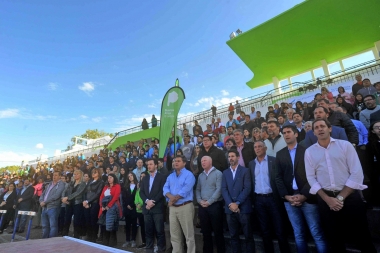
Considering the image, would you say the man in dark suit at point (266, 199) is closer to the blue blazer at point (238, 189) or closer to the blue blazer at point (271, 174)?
the blue blazer at point (271, 174)

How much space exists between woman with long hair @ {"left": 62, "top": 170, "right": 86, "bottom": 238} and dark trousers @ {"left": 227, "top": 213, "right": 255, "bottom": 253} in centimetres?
398

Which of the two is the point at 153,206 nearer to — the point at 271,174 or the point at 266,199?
the point at 266,199

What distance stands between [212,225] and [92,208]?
10.6 feet

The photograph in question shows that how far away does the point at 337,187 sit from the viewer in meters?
2.28

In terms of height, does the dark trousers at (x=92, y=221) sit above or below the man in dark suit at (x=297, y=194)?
below

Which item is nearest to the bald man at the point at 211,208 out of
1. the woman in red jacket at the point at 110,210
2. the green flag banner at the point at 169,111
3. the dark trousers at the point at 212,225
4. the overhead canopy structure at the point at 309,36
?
the dark trousers at the point at 212,225

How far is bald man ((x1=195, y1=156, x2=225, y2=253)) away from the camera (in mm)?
3434

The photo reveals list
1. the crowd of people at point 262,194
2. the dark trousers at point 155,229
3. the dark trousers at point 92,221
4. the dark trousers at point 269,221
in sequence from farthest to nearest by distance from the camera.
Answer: the dark trousers at point 92,221 < the dark trousers at point 155,229 < the dark trousers at point 269,221 < the crowd of people at point 262,194

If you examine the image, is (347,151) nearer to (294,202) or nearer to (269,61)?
(294,202)

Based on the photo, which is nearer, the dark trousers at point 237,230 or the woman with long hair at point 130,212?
the dark trousers at point 237,230

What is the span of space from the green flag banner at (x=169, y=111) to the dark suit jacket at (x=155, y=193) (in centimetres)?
155

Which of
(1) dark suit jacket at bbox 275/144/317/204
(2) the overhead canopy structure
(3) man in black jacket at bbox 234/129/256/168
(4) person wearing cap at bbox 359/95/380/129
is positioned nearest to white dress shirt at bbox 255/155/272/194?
(1) dark suit jacket at bbox 275/144/317/204

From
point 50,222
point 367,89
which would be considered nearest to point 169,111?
point 50,222

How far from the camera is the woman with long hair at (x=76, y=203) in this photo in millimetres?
5172
